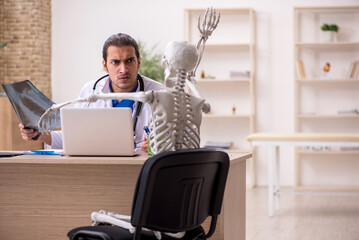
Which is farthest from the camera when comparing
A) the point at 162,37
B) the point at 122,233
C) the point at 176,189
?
the point at 162,37

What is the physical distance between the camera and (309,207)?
19.6 ft

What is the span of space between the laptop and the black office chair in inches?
18.5

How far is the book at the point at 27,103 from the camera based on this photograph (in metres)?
2.71

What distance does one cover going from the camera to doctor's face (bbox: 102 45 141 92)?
3.21m

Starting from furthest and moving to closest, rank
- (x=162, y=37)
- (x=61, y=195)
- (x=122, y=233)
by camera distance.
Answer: (x=162, y=37), (x=61, y=195), (x=122, y=233)

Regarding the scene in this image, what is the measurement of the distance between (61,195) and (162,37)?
5234 mm

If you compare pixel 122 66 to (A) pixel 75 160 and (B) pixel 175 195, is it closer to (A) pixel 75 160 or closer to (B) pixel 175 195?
(A) pixel 75 160

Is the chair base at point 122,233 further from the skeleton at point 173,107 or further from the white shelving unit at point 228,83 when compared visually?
the white shelving unit at point 228,83

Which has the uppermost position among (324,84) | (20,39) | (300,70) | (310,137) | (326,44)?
(20,39)

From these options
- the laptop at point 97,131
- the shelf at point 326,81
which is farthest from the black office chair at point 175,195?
the shelf at point 326,81

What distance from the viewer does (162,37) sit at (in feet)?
25.4

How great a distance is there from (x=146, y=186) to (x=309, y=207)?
14.4 ft

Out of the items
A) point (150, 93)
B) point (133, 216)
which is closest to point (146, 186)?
point (133, 216)

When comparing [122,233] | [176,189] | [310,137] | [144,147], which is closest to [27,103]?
[144,147]
